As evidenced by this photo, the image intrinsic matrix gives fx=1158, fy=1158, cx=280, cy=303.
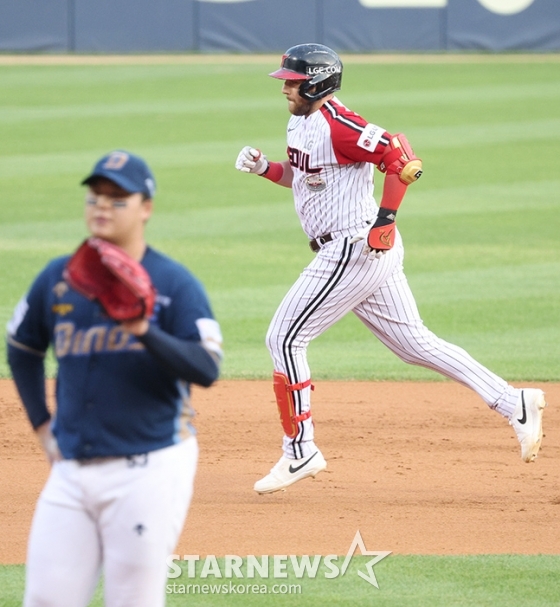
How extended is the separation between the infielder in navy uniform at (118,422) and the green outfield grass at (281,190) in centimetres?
502

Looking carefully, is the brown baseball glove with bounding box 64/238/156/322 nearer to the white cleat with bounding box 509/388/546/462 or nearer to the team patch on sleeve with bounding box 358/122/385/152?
the team patch on sleeve with bounding box 358/122/385/152

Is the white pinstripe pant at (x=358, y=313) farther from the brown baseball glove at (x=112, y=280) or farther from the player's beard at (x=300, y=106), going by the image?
the brown baseball glove at (x=112, y=280)

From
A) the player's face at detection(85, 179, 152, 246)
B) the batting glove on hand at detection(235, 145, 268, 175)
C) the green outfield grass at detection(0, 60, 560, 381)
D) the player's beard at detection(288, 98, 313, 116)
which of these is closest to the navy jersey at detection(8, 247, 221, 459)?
the player's face at detection(85, 179, 152, 246)

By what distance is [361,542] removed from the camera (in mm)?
5055

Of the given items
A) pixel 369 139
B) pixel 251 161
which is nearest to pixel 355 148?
pixel 369 139

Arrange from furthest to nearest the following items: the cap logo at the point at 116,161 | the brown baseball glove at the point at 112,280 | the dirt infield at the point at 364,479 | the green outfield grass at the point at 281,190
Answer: the green outfield grass at the point at 281,190 → the dirt infield at the point at 364,479 → the cap logo at the point at 116,161 → the brown baseball glove at the point at 112,280

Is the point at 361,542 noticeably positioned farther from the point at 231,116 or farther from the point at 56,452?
the point at 231,116

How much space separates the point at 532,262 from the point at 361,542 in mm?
6964

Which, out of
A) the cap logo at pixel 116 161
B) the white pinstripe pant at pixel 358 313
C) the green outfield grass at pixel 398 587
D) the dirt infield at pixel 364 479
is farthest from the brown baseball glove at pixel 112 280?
the white pinstripe pant at pixel 358 313

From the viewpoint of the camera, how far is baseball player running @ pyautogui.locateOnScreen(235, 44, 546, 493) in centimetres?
570

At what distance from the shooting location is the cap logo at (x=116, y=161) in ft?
10.4

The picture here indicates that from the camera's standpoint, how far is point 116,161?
3188 mm

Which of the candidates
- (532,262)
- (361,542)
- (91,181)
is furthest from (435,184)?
(91,181)

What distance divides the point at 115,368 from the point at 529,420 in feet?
10.5
